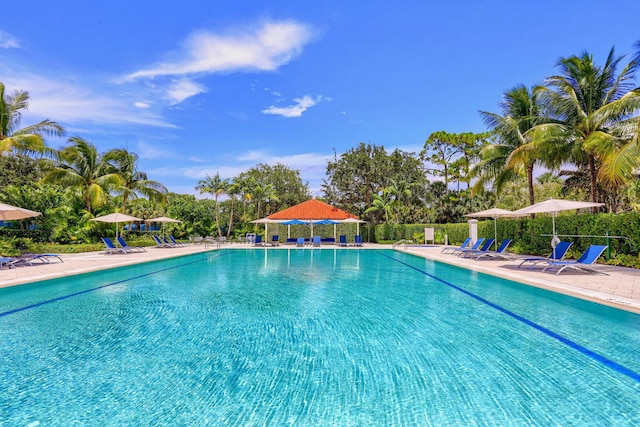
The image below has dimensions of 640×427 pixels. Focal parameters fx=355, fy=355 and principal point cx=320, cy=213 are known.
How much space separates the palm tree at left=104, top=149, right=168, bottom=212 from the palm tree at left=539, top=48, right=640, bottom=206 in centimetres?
2435

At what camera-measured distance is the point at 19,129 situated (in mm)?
16203

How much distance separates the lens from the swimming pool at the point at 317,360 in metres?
3.15

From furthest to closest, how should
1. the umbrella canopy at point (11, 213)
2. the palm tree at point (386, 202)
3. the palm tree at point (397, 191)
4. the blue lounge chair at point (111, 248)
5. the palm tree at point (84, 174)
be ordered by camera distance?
the palm tree at point (397, 191) < the palm tree at point (386, 202) < the palm tree at point (84, 174) < the blue lounge chair at point (111, 248) < the umbrella canopy at point (11, 213)

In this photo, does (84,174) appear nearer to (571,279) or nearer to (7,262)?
(7,262)

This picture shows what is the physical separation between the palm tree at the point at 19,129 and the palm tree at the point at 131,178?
19.3 feet

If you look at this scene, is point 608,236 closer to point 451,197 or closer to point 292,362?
point 292,362

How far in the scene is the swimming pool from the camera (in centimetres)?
315

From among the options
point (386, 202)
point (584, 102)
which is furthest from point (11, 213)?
point (386, 202)

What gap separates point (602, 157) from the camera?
42.8 feet

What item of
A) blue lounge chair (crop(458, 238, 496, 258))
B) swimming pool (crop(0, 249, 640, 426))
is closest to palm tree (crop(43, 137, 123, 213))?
swimming pool (crop(0, 249, 640, 426))

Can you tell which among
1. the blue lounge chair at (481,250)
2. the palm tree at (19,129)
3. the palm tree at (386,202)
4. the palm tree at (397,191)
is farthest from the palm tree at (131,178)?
the blue lounge chair at (481,250)

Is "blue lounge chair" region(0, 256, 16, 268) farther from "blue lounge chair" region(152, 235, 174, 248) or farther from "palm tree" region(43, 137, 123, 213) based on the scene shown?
"blue lounge chair" region(152, 235, 174, 248)

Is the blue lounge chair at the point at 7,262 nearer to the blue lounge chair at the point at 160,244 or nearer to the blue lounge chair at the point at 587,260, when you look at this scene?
the blue lounge chair at the point at 160,244

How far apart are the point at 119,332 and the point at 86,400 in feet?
7.75
